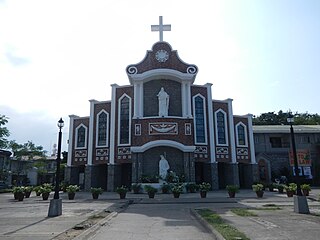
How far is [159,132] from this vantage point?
81.2 ft

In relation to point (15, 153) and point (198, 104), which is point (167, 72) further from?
point (15, 153)

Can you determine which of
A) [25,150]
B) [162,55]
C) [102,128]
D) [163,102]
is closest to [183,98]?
[163,102]

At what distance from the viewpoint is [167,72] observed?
87.4 ft

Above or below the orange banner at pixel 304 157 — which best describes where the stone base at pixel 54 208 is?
below

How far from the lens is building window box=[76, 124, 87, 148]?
98.8 ft

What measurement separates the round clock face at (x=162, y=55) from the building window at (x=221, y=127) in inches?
319

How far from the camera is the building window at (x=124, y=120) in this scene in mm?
27688

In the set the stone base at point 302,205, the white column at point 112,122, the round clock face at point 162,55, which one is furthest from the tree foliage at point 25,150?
the stone base at point 302,205

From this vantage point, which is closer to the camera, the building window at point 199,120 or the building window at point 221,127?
the building window at point 199,120

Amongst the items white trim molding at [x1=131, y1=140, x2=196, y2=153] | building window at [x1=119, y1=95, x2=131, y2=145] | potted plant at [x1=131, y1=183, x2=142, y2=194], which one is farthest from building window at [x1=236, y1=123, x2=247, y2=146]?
potted plant at [x1=131, y1=183, x2=142, y2=194]

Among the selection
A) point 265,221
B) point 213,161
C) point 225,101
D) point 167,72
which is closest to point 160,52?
point 167,72

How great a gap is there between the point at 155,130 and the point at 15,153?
30752 millimetres

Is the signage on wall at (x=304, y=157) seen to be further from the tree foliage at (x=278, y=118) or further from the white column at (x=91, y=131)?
the white column at (x=91, y=131)

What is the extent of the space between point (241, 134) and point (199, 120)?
5752 millimetres
